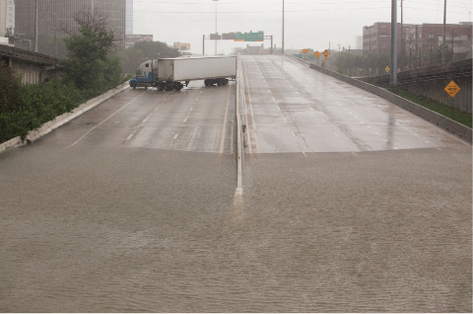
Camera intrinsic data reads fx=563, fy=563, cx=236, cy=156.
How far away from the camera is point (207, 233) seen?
15898 mm

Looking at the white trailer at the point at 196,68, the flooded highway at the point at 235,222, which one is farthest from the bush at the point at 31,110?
the white trailer at the point at 196,68

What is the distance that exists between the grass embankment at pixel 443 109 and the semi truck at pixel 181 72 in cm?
2083

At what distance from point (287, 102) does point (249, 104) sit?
3.69m

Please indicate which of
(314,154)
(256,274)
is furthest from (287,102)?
(256,274)

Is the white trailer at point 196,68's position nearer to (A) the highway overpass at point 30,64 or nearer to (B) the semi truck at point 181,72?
(B) the semi truck at point 181,72

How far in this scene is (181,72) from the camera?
61.5 m

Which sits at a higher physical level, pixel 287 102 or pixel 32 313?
pixel 287 102

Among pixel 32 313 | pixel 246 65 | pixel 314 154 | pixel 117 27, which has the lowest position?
pixel 32 313

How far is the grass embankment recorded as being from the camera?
43.7 meters

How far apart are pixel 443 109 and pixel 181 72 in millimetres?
27279

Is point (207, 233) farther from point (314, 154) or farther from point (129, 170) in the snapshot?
point (314, 154)

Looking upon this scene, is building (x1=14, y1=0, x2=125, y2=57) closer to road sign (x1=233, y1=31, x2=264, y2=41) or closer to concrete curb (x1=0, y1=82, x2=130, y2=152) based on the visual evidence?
road sign (x1=233, y1=31, x2=264, y2=41)

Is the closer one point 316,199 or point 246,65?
point 316,199

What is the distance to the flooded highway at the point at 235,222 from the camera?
1136 cm
